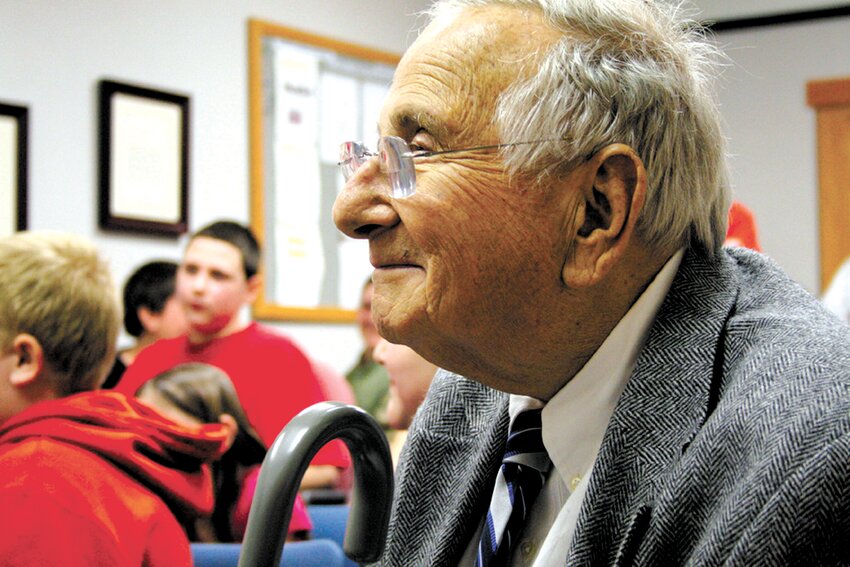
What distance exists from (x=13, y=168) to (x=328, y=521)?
2232 millimetres

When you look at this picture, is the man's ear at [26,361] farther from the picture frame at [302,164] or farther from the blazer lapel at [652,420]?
the picture frame at [302,164]

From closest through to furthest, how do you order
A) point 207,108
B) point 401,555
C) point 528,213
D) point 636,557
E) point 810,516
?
point 810,516
point 636,557
point 528,213
point 401,555
point 207,108

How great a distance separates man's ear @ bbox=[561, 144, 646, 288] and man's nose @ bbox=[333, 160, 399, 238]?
0.66 ft

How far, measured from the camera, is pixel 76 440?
150 centimetres

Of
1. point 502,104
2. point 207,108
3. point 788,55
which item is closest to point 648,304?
point 502,104

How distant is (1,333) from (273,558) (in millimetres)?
1029

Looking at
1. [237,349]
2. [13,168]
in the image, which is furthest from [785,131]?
[13,168]

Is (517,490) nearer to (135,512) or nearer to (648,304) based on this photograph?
(648,304)

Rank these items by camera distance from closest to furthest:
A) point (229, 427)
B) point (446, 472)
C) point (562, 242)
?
point (562, 242) < point (446, 472) < point (229, 427)

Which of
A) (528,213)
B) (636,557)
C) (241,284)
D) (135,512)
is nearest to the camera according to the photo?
(636,557)

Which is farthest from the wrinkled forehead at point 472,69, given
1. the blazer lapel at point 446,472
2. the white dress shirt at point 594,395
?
the blazer lapel at point 446,472

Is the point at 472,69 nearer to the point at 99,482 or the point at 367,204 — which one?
the point at 367,204

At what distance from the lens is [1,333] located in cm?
174

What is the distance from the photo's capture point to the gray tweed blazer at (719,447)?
0.86 m
